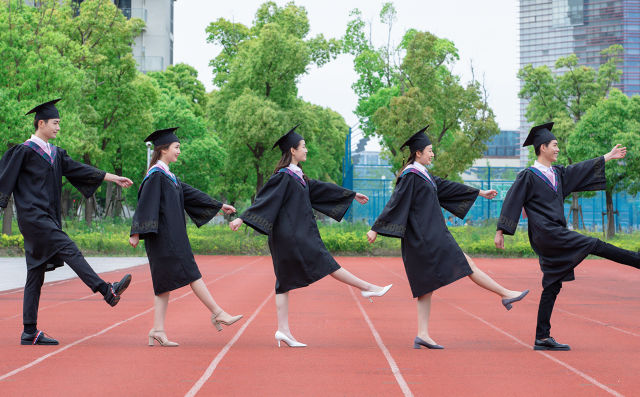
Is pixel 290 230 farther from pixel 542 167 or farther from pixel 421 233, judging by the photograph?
pixel 542 167

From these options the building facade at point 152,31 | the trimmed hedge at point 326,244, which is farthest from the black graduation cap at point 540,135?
the building facade at point 152,31

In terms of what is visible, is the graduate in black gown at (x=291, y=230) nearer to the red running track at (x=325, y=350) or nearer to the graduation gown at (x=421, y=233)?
the graduation gown at (x=421, y=233)

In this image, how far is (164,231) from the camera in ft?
23.0

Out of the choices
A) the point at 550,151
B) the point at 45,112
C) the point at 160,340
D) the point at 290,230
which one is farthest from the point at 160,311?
the point at 550,151

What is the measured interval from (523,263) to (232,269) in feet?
29.8

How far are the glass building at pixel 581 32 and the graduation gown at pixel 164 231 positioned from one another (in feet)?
439

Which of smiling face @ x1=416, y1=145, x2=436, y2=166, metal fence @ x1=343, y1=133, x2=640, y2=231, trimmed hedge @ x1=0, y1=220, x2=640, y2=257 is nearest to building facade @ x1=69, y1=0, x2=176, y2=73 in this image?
metal fence @ x1=343, y1=133, x2=640, y2=231

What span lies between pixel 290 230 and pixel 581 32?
6292 inches

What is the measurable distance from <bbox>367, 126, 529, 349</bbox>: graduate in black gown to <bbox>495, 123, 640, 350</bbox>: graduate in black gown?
33 cm

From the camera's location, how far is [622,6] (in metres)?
145

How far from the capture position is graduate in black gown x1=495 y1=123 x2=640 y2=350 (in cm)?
677

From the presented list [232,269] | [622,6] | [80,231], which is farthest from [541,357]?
[622,6]

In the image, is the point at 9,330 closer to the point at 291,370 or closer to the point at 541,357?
the point at 291,370

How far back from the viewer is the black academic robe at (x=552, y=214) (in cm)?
678
